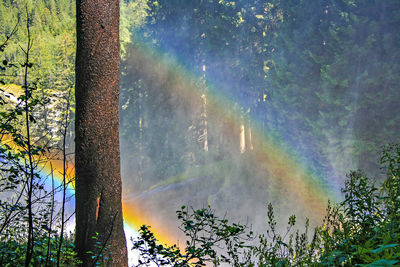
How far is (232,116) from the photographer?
3159 centimetres

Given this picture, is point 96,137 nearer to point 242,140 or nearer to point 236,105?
point 236,105

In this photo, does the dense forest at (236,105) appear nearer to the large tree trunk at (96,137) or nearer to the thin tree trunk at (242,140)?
the thin tree trunk at (242,140)

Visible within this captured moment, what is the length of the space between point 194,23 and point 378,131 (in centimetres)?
2083

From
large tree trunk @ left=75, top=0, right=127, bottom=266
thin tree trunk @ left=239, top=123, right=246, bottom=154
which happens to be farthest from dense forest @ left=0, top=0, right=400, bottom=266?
large tree trunk @ left=75, top=0, right=127, bottom=266

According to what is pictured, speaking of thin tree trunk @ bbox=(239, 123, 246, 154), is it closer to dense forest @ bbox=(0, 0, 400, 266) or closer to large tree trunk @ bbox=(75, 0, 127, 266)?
dense forest @ bbox=(0, 0, 400, 266)

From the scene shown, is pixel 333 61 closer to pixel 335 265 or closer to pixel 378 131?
pixel 378 131

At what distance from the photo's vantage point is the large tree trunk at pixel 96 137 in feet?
12.3

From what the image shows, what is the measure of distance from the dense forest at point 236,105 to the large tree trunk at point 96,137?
18.1 inches

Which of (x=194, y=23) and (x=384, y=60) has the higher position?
(x=194, y=23)

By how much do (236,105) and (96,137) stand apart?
90.4 ft

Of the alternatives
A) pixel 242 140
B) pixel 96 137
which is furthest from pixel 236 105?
pixel 96 137

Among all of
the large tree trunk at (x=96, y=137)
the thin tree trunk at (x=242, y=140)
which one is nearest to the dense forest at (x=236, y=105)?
the thin tree trunk at (x=242, y=140)

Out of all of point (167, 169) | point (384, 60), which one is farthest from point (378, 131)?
point (167, 169)

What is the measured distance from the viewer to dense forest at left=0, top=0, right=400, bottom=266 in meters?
16.4
